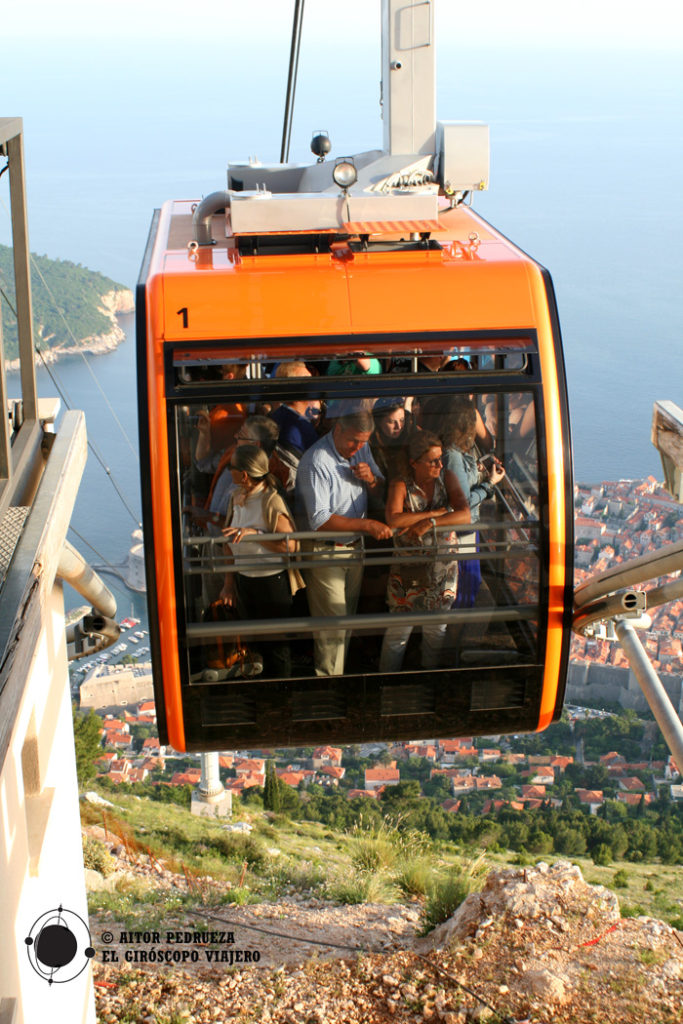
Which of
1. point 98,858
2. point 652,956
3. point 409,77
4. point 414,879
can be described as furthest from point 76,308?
point 409,77

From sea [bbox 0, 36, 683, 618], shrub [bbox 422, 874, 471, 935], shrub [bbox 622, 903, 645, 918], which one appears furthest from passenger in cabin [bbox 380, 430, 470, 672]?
sea [bbox 0, 36, 683, 618]

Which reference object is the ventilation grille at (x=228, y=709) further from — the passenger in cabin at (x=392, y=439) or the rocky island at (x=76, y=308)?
the rocky island at (x=76, y=308)

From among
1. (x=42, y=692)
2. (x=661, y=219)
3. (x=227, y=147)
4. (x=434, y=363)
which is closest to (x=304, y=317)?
(x=434, y=363)

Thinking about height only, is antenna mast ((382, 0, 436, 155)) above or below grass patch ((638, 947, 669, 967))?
above

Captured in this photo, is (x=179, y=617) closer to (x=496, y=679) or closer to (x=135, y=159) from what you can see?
(x=496, y=679)

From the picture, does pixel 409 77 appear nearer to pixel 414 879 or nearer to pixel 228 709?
pixel 228 709

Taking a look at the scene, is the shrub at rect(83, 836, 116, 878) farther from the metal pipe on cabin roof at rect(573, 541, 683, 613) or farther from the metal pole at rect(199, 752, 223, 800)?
the metal pipe on cabin roof at rect(573, 541, 683, 613)
